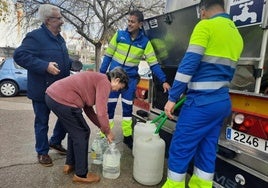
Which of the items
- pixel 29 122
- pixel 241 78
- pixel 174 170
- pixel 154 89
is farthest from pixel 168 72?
pixel 29 122

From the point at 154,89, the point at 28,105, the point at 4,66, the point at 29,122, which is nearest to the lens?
the point at 154,89

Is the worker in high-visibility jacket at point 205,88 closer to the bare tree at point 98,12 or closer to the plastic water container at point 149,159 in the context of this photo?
the plastic water container at point 149,159

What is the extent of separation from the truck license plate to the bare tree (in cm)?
1253

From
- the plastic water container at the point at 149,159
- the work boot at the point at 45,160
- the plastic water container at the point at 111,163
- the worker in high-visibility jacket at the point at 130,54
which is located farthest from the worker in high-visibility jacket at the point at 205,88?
the work boot at the point at 45,160

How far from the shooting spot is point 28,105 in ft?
27.0

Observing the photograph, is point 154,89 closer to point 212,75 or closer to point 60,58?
point 60,58

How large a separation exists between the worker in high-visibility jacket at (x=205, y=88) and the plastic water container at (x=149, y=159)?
19.6 inches

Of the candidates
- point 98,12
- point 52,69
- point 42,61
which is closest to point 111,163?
point 52,69

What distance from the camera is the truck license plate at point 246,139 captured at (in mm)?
2262

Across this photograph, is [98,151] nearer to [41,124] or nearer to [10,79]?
[41,124]

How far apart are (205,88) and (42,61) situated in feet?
6.12

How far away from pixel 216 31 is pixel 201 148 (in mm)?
994

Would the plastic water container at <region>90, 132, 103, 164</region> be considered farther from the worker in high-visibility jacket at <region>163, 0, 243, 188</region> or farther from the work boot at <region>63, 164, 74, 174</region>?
the worker in high-visibility jacket at <region>163, 0, 243, 188</region>

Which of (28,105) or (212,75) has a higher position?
(212,75)
